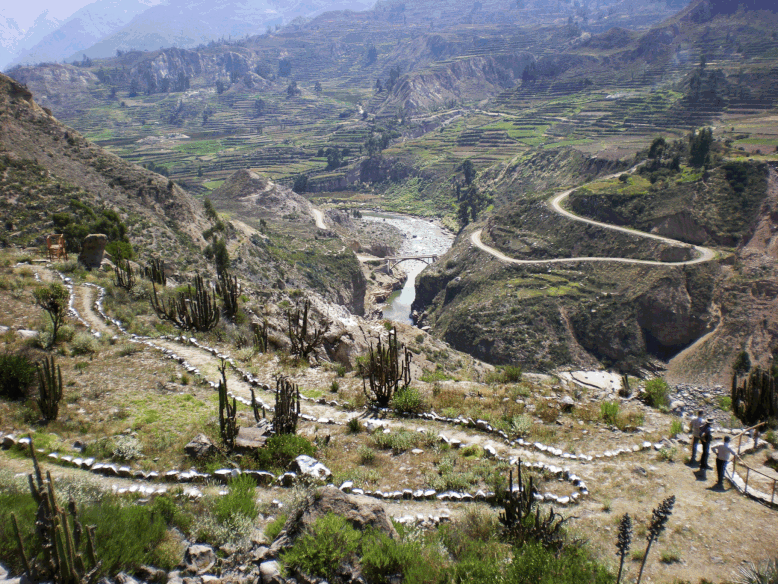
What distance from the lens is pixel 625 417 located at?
46.7 feet

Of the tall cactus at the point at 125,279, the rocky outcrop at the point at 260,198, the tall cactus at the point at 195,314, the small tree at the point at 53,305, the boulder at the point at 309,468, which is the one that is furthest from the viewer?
the rocky outcrop at the point at 260,198

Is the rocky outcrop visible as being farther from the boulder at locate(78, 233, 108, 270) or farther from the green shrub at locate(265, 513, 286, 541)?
the green shrub at locate(265, 513, 286, 541)

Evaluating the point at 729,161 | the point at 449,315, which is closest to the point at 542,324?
the point at 449,315

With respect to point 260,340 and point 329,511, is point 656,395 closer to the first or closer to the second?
point 329,511

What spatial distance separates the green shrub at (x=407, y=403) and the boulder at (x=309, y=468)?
4396 millimetres

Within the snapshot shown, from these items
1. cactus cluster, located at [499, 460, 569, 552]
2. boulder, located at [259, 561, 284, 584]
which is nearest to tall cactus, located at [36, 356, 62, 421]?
boulder, located at [259, 561, 284, 584]

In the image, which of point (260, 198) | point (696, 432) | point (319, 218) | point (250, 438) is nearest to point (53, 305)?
point (250, 438)

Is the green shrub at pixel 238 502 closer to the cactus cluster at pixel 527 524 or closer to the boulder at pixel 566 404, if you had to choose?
the cactus cluster at pixel 527 524

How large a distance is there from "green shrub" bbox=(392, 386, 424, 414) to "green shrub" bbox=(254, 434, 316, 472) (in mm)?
3898

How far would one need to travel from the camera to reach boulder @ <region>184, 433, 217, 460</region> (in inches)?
396

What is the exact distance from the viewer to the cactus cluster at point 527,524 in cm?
788

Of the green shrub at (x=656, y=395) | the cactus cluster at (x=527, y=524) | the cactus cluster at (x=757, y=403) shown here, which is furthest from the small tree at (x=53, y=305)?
the cactus cluster at (x=757, y=403)

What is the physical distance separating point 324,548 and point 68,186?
1608 inches

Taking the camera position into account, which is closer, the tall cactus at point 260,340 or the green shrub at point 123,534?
the green shrub at point 123,534
